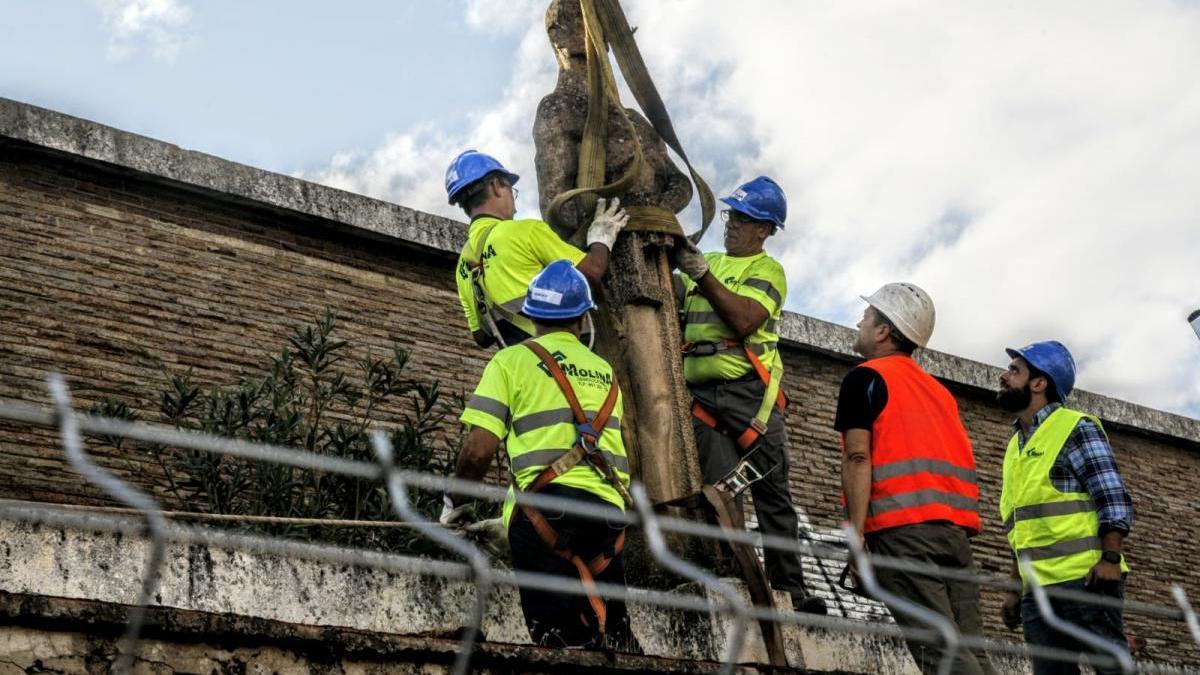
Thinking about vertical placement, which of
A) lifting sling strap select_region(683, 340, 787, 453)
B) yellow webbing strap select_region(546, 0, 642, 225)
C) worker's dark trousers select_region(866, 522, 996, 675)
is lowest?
worker's dark trousers select_region(866, 522, 996, 675)

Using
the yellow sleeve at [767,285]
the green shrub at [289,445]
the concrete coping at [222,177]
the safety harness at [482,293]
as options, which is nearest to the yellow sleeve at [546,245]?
the safety harness at [482,293]

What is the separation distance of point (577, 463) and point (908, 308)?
4.83ft

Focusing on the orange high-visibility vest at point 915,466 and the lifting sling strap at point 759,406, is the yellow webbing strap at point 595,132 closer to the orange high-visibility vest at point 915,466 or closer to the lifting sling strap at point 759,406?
the lifting sling strap at point 759,406

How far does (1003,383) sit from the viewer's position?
702 cm

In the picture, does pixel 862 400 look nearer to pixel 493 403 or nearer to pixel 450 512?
pixel 493 403

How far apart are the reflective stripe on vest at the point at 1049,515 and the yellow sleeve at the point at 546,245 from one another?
1.90 m

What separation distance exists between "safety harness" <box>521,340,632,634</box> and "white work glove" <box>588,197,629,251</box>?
119 cm

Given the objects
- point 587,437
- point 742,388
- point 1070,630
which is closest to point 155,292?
point 742,388

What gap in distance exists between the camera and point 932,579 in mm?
5832

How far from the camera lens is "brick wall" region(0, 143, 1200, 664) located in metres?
8.41

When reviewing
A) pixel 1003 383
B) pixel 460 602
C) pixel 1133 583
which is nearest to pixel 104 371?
pixel 460 602

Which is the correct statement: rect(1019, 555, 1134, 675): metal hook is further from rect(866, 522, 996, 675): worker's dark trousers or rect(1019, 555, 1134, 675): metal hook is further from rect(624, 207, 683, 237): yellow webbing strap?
rect(624, 207, 683, 237): yellow webbing strap

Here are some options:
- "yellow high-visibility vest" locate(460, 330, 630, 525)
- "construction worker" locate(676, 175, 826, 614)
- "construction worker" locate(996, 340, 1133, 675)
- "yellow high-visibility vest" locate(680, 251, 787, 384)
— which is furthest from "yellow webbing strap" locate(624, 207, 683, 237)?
"construction worker" locate(996, 340, 1133, 675)

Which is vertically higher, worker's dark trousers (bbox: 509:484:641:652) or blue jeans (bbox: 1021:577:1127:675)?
blue jeans (bbox: 1021:577:1127:675)
